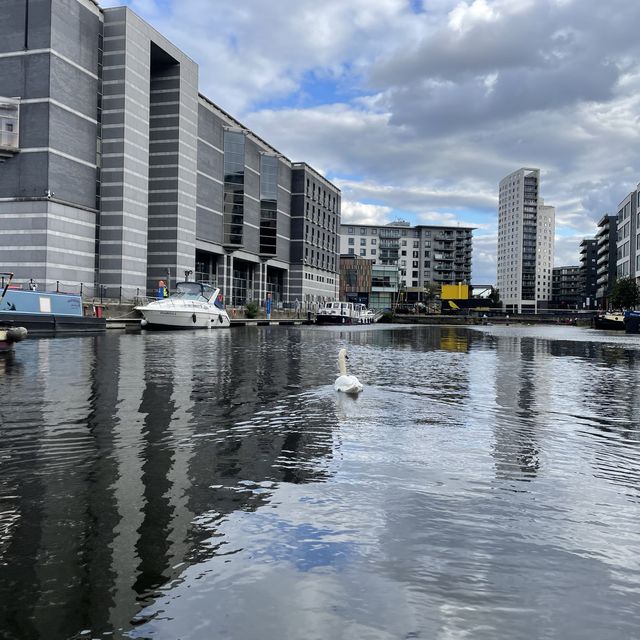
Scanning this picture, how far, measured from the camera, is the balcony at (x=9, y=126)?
40.3 metres

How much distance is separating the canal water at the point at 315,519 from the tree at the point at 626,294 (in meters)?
85.3

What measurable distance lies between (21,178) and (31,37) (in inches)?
373

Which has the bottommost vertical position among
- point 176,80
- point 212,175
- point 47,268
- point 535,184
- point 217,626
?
point 217,626

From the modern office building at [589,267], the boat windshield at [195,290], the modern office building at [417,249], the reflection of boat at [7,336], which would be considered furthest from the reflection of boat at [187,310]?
the modern office building at [589,267]

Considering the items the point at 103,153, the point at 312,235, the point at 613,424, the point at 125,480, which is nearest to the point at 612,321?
the point at 312,235

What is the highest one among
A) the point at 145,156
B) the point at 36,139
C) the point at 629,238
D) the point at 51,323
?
the point at 629,238

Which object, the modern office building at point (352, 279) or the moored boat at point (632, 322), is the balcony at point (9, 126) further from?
the modern office building at point (352, 279)

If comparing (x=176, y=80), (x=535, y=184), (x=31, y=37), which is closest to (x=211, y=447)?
(x=31, y=37)

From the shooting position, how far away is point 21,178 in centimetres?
4091

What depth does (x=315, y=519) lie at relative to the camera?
15.7 feet

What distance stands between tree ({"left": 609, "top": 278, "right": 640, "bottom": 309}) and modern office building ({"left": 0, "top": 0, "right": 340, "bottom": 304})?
57098 mm

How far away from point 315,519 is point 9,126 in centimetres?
4366

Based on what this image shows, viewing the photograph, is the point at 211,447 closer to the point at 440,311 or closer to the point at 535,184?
the point at 440,311

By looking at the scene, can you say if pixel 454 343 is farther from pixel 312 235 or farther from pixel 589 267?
pixel 589 267
